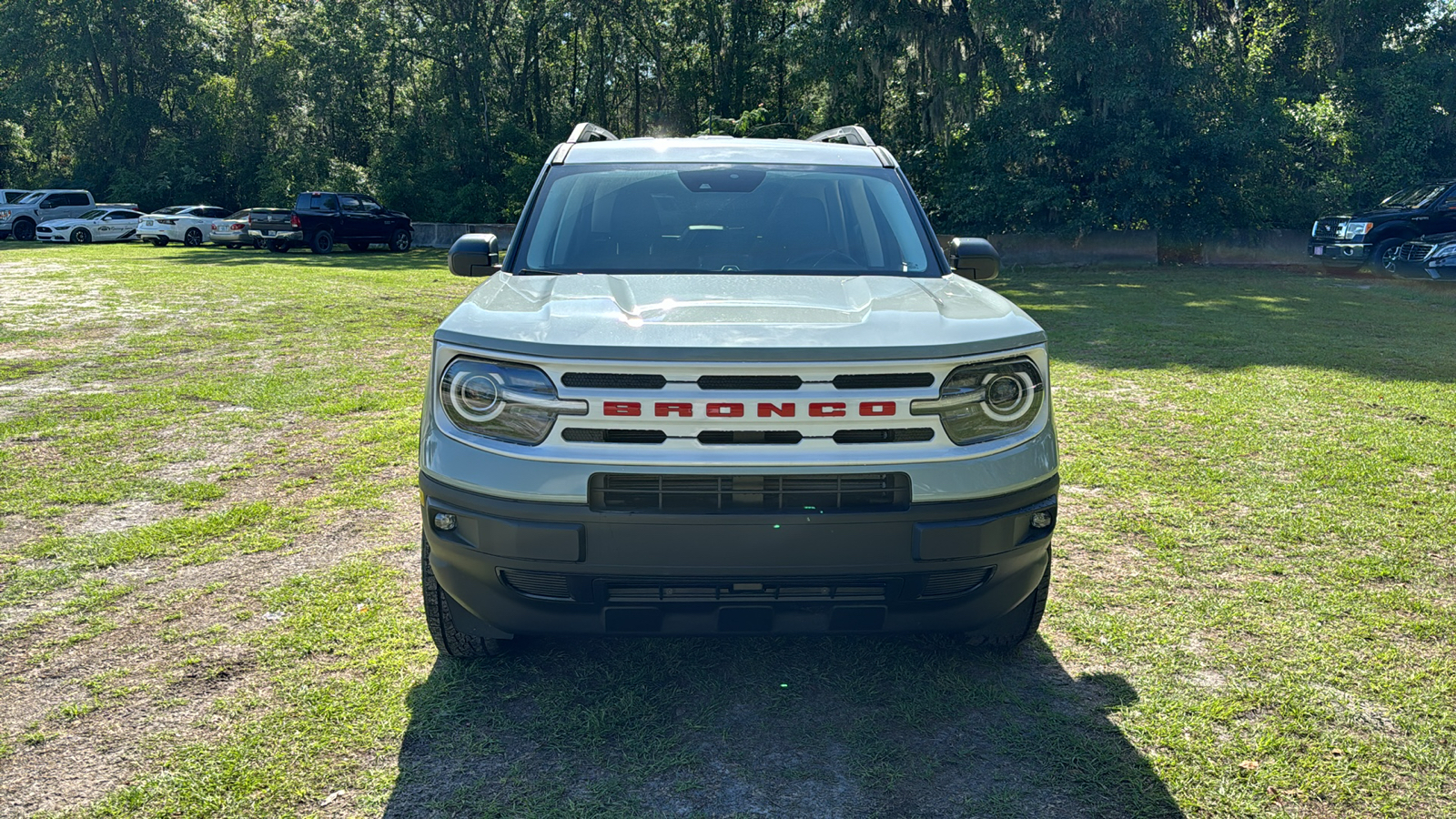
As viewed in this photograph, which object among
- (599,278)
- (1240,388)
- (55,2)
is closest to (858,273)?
(599,278)

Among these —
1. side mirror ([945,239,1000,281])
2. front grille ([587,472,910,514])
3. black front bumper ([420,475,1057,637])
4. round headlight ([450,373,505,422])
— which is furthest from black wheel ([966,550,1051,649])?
round headlight ([450,373,505,422])

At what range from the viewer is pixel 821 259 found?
13.7 ft

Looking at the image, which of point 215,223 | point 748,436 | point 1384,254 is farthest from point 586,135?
point 215,223

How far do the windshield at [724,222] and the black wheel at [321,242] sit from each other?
1026 inches

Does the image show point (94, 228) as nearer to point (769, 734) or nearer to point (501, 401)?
point (501, 401)

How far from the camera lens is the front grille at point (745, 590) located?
2.90m

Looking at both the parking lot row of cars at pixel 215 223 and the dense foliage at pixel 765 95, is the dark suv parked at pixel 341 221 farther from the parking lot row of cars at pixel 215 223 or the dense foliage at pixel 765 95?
the dense foliage at pixel 765 95

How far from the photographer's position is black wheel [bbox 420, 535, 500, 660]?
337 cm

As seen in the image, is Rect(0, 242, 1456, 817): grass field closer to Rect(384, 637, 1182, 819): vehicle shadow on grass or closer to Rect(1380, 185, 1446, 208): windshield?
Rect(384, 637, 1182, 819): vehicle shadow on grass

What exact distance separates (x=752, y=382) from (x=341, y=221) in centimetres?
2803

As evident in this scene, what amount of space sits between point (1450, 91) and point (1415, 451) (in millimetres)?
22305

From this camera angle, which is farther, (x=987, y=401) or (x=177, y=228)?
(x=177, y=228)

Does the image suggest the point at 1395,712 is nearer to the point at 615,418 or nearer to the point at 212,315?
the point at 615,418

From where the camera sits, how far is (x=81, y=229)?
3428 centimetres
